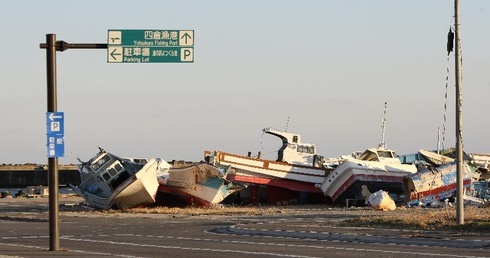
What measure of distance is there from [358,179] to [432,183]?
376cm

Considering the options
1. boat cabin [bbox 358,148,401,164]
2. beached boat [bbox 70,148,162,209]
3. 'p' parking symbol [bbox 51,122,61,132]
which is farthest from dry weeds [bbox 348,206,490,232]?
boat cabin [bbox 358,148,401,164]

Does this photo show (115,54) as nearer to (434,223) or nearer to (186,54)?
(186,54)

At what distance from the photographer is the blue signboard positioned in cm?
2294

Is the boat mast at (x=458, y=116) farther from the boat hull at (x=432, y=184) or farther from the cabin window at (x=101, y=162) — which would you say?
the cabin window at (x=101, y=162)

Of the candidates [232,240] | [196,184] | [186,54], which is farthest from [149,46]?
[196,184]

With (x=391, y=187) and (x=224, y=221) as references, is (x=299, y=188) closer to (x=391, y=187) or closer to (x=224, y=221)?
(x=391, y=187)

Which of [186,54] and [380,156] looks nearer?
[186,54]

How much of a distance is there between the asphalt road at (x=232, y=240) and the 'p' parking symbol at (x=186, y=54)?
→ 14.7 feet

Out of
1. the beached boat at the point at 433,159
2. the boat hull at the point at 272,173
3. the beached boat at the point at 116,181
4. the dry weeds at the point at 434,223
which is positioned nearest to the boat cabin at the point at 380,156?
the beached boat at the point at 433,159

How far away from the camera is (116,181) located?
5212cm

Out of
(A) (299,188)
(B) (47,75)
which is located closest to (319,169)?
(A) (299,188)

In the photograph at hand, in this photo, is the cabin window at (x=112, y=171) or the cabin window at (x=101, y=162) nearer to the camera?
the cabin window at (x=112, y=171)

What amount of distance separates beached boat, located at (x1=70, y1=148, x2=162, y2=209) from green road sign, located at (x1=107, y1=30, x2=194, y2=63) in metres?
24.8

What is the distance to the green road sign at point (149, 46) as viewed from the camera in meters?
24.3
